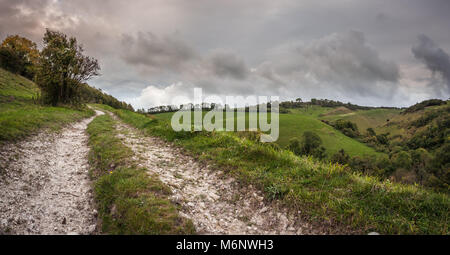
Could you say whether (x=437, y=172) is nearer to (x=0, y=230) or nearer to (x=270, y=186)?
(x=270, y=186)

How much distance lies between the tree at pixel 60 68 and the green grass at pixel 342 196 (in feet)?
99.6

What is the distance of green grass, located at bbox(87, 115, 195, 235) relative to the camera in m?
4.03

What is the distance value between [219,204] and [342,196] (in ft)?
10.8

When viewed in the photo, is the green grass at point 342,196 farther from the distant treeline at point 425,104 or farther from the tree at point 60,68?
the distant treeline at point 425,104

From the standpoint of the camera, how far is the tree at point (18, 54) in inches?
1902

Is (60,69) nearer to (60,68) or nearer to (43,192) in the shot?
(60,68)

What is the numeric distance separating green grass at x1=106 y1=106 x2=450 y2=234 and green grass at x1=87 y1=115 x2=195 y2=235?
2.71m

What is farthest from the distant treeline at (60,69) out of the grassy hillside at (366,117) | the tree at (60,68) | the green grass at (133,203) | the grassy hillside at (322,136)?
the grassy hillside at (366,117)

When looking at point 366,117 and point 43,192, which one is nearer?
point 43,192

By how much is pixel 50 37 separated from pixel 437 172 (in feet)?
266

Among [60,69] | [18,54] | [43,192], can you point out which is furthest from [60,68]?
[18,54]

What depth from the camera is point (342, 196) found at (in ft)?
16.1

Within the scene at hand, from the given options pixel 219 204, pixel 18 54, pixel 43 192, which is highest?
pixel 18 54
